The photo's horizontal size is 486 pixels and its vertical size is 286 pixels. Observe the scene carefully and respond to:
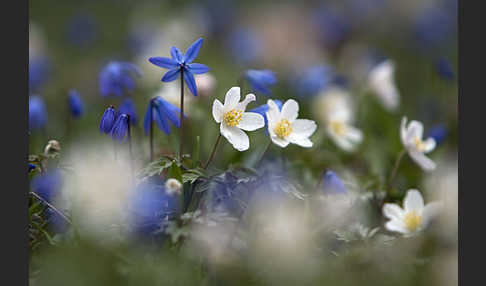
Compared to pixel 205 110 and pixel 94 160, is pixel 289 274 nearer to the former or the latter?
pixel 94 160

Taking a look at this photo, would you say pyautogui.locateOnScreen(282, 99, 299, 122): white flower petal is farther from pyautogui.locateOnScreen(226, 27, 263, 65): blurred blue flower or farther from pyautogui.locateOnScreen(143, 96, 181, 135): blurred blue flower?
pyautogui.locateOnScreen(226, 27, 263, 65): blurred blue flower

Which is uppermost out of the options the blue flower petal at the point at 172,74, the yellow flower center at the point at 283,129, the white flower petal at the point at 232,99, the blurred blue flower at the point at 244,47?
the blurred blue flower at the point at 244,47

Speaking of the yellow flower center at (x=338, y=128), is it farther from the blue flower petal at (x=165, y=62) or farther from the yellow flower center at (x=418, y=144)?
the blue flower petal at (x=165, y=62)

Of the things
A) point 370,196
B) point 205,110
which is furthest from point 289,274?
point 205,110

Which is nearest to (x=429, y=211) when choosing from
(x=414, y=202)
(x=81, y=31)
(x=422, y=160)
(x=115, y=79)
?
(x=414, y=202)

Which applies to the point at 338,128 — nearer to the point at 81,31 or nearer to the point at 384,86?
the point at 384,86

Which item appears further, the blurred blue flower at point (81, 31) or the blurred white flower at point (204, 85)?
the blurred blue flower at point (81, 31)

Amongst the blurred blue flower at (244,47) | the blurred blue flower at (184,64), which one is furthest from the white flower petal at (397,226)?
the blurred blue flower at (244,47)
